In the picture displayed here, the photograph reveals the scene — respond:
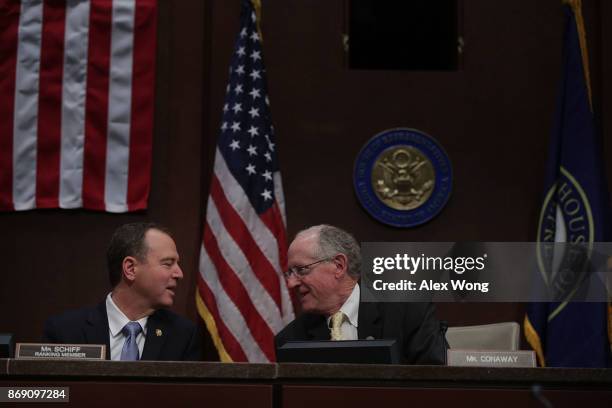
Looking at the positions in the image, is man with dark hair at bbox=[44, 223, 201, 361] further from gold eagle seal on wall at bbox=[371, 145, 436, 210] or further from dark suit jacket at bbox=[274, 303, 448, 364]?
gold eagle seal on wall at bbox=[371, 145, 436, 210]

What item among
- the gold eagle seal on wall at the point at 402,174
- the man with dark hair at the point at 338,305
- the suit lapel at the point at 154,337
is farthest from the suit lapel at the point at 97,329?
the gold eagle seal on wall at the point at 402,174

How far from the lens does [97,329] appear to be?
384 cm

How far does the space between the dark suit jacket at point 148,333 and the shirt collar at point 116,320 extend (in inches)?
0.7

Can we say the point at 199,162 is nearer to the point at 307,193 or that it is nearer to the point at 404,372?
the point at 307,193

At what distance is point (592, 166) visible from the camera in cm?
520

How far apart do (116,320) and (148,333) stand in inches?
5.9

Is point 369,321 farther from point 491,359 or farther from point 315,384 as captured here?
point 315,384

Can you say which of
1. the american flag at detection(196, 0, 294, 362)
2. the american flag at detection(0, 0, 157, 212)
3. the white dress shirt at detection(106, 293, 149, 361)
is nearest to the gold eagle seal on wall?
the american flag at detection(196, 0, 294, 362)

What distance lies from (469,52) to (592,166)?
42.5 inches

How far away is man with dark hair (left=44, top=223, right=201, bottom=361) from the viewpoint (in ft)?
12.5

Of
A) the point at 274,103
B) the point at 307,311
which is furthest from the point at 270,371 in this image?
the point at 274,103

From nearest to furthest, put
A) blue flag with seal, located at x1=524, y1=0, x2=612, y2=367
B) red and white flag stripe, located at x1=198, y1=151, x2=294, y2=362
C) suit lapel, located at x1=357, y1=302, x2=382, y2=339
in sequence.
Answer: suit lapel, located at x1=357, y1=302, x2=382, y2=339, blue flag with seal, located at x1=524, y1=0, x2=612, y2=367, red and white flag stripe, located at x1=198, y1=151, x2=294, y2=362

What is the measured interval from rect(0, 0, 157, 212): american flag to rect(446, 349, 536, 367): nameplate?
3217 mm

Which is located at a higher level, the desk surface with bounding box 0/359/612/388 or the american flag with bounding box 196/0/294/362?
the american flag with bounding box 196/0/294/362
